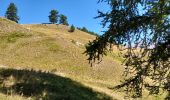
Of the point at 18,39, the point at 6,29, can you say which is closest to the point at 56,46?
the point at 18,39

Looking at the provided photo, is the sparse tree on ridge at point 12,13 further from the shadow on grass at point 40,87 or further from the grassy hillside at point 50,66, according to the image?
the shadow on grass at point 40,87

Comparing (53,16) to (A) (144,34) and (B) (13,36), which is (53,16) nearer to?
(B) (13,36)

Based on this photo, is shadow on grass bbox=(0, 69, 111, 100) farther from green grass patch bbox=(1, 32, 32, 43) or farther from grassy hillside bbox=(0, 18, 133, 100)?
green grass patch bbox=(1, 32, 32, 43)

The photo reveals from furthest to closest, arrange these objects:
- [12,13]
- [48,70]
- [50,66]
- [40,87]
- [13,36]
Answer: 1. [12,13]
2. [13,36]
3. [50,66]
4. [48,70]
5. [40,87]

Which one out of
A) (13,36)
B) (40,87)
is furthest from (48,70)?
(13,36)

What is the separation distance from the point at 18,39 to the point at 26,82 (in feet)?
153

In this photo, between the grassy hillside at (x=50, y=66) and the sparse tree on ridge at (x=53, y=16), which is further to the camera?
the sparse tree on ridge at (x=53, y=16)

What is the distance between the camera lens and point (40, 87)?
17.5 metres

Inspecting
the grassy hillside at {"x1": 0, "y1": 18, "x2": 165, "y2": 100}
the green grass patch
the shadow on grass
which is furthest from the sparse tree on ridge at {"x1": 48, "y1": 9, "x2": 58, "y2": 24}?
the shadow on grass

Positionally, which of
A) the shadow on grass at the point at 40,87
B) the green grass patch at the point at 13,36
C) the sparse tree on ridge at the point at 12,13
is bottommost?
the shadow on grass at the point at 40,87

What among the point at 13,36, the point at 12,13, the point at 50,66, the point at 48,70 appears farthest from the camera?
the point at 12,13

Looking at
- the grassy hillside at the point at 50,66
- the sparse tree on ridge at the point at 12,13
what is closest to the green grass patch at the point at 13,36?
the grassy hillside at the point at 50,66

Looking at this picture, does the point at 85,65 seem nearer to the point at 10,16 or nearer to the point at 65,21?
the point at 10,16

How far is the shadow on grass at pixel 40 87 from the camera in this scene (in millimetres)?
16344
